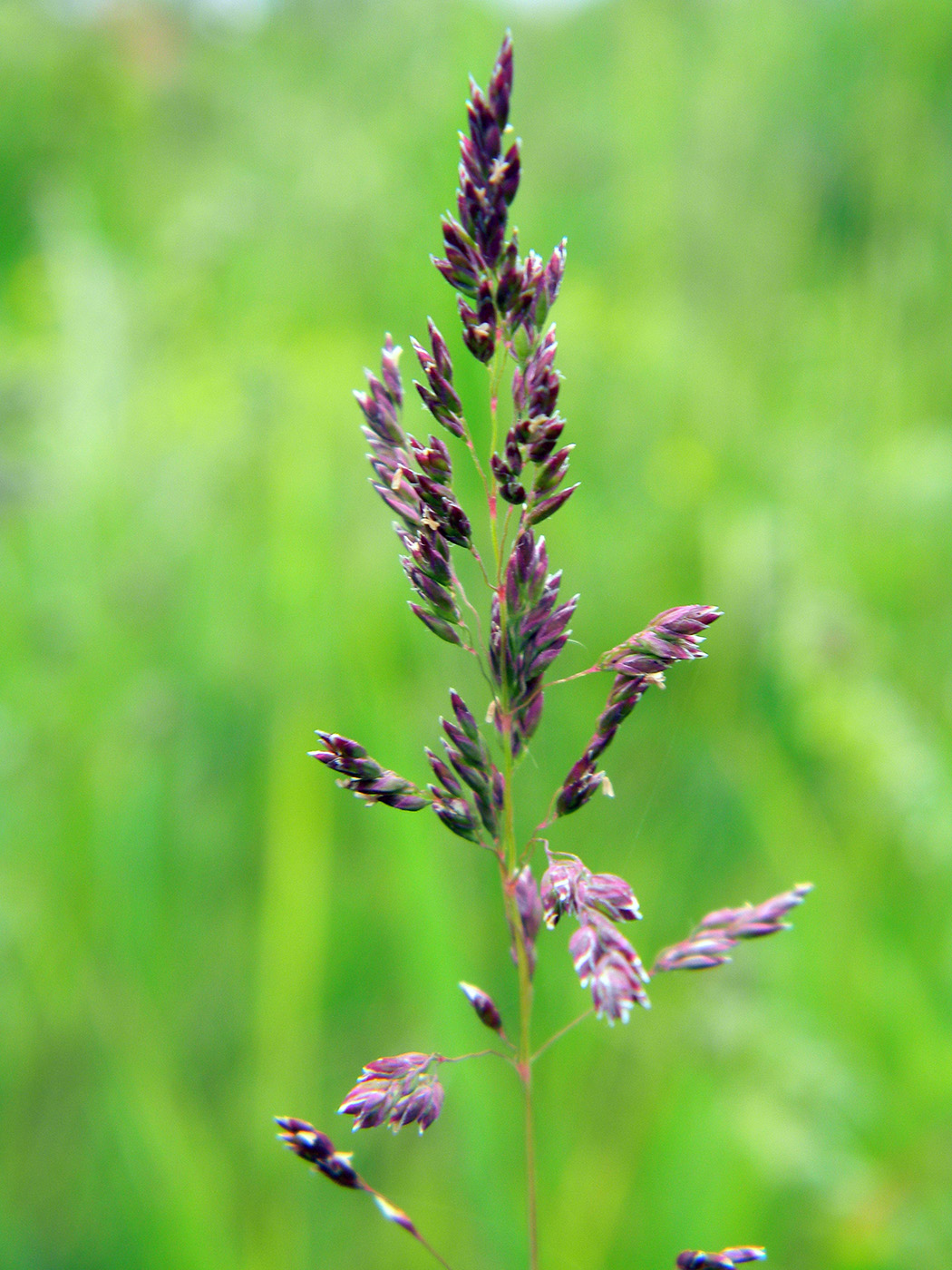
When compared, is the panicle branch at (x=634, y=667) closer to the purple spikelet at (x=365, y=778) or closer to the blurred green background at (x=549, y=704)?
the purple spikelet at (x=365, y=778)

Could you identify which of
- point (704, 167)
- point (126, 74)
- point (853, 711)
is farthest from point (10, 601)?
point (126, 74)

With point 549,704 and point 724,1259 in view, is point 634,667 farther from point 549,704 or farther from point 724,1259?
point 549,704

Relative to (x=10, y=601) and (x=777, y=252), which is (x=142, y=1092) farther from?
(x=777, y=252)

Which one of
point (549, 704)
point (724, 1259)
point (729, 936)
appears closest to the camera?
point (724, 1259)

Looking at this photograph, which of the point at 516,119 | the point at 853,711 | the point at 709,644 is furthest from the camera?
the point at 516,119

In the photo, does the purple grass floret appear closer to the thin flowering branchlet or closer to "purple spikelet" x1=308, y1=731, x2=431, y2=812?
the thin flowering branchlet

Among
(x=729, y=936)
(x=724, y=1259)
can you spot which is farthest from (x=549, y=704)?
(x=724, y=1259)

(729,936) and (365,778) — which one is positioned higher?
(365,778)

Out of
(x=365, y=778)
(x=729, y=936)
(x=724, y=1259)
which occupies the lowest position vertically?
(x=724, y=1259)

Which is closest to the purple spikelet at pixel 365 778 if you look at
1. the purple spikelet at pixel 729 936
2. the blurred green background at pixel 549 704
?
the purple spikelet at pixel 729 936

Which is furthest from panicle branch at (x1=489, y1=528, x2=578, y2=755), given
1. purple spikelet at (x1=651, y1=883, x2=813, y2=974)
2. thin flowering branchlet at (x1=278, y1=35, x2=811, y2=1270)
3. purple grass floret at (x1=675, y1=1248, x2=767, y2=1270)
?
purple grass floret at (x1=675, y1=1248, x2=767, y2=1270)
